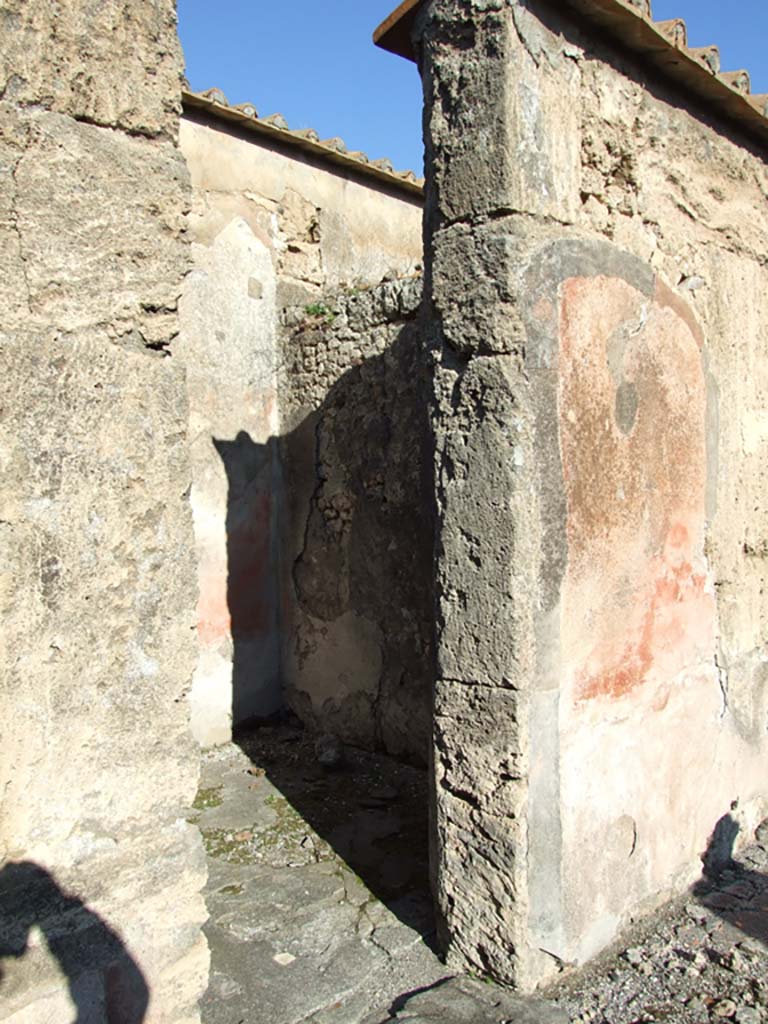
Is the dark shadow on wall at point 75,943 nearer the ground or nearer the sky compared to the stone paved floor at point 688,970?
nearer the sky

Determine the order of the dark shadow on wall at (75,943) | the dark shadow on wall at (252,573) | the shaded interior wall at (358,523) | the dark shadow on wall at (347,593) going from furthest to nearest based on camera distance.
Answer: the dark shadow on wall at (252,573), the shaded interior wall at (358,523), the dark shadow on wall at (347,593), the dark shadow on wall at (75,943)

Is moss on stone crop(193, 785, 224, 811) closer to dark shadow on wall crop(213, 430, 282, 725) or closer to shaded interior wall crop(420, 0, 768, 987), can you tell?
dark shadow on wall crop(213, 430, 282, 725)

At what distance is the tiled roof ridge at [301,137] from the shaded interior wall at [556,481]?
288 centimetres

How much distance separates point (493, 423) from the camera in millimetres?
2801

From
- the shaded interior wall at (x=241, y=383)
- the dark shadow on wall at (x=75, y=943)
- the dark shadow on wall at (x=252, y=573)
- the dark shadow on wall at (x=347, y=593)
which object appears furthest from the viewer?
the dark shadow on wall at (x=252, y=573)

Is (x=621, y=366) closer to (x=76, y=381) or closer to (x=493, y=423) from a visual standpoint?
(x=493, y=423)

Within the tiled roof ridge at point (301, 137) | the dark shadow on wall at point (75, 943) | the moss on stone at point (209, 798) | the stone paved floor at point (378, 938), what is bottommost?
the stone paved floor at point (378, 938)

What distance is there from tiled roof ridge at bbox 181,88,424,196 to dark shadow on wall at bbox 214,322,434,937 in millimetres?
1822

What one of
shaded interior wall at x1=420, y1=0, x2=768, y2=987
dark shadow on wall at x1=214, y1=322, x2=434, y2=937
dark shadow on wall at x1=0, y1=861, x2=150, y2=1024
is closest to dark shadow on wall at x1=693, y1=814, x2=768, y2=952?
shaded interior wall at x1=420, y1=0, x2=768, y2=987

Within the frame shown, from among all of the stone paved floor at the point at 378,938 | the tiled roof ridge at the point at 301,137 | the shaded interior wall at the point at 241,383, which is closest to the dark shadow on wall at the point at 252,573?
the shaded interior wall at the point at 241,383

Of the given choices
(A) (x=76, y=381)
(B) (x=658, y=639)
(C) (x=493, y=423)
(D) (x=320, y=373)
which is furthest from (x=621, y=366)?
(D) (x=320, y=373)

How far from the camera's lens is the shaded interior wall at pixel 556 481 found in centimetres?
278

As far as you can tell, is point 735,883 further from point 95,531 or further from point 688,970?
point 95,531

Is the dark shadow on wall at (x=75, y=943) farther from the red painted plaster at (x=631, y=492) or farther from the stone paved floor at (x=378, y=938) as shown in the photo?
the red painted plaster at (x=631, y=492)
